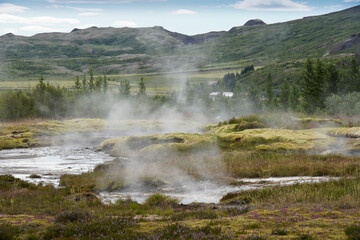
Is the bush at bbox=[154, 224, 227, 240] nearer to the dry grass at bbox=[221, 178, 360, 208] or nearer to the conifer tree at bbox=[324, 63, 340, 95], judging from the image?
the dry grass at bbox=[221, 178, 360, 208]

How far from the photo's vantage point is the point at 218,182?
22.9 metres

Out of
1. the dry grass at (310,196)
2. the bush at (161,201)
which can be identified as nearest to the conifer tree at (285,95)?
the dry grass at (310,196)

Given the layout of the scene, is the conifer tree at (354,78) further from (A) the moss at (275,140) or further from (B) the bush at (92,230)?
(B) the bush at (92,230)

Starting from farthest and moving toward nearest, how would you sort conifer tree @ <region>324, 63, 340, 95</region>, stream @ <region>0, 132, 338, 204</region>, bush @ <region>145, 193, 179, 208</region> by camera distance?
conifer tree @ <region>324, 63, 340, 95</region> → stream @ <region>0, 132, 338, 204</region> → bush @ <region>145, 193, 179, 208</region>

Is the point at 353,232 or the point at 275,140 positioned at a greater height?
the point at 353,232

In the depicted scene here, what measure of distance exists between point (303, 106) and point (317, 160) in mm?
69652

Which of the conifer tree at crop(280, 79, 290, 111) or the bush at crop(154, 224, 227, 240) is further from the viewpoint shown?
the conifer tree at crop(280, 79, 290, 111)

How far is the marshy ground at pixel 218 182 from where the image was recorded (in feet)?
32.3

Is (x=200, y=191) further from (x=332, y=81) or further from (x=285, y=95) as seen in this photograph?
(x=285, y=95)

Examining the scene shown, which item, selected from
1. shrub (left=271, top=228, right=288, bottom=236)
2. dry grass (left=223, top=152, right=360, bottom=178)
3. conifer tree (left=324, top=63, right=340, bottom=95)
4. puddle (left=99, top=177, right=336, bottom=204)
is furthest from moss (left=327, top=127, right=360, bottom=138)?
conifer tree (left=324, top=63, right=340, bottom=95)

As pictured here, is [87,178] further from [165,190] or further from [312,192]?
[312,192]

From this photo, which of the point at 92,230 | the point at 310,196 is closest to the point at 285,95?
the point at 310,196

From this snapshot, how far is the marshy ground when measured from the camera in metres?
9.86

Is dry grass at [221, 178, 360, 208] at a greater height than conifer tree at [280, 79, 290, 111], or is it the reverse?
dry grass at [221, 178, 360, 208]
